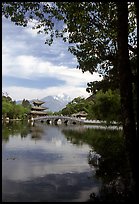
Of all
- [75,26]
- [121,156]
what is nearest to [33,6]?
[75,26]

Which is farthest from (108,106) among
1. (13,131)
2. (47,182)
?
(13,131)

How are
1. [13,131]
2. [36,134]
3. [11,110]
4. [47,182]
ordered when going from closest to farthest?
1. [47,182]
2. [36,134]
3. [13,131]
4. [11,110]

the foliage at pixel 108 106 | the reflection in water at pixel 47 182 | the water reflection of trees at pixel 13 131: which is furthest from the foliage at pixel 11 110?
the reflection in water at pixel 47 182

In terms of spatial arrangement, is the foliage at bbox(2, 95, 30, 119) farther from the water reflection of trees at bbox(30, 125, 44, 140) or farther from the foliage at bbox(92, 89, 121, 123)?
the foliage at bbox(92, 89, 121, 123)

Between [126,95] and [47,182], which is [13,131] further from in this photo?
[126,95]

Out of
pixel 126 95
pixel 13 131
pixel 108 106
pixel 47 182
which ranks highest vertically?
pixel 108 106

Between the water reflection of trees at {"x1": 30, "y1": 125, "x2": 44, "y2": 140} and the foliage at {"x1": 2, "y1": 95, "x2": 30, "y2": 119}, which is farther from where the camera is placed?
the foliage at {"x1": 2, "y1": 95, "x2": 30, "y2": 119}

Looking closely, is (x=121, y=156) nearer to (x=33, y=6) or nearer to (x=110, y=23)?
(x=110, y=23)

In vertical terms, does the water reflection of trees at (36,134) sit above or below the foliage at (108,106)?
below

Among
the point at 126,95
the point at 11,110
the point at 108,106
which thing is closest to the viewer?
the point at 126,95

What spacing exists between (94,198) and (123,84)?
4760 mm

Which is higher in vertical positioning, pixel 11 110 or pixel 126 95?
pixel 11 110

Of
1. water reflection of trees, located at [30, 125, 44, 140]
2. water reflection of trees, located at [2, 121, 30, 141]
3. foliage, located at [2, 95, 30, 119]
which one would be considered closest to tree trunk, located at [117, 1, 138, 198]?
water reflection of trees, located at [2, 121, 30, 141]

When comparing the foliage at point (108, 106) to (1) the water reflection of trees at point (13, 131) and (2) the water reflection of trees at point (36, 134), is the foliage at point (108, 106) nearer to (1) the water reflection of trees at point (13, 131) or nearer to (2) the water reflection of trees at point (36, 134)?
(2) the water reflection of trees at point (36, 134)
